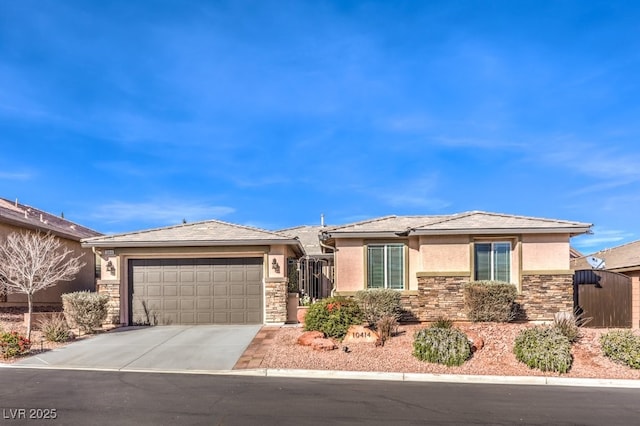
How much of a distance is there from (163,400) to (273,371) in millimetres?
2930

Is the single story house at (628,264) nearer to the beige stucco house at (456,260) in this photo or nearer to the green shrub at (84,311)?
the beige stucco house at (456,260)

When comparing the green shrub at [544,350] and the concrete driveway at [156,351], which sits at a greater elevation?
the green shrub at [544,350]

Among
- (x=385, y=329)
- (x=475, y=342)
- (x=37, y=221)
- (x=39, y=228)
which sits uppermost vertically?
(x=37, y=221)

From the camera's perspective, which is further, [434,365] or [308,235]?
[308,235]

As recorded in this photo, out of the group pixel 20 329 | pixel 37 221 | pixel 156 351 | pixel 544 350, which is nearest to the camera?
pixel 544 350

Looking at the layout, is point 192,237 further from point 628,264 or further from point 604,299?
point 628,264

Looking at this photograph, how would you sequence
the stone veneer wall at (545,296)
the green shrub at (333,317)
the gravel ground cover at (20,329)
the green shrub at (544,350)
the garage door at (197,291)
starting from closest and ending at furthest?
1. the green shrub at (544,350)
2. the gravel ground cover at (20,329)
3. the green shrub at (333,317)
4. the stone veneer wall at (545,296)
5. the garage door at (197,291)

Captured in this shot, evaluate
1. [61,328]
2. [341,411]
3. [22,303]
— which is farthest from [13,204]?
[341,411]

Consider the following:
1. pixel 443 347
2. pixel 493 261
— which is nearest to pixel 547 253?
pixel 493 261

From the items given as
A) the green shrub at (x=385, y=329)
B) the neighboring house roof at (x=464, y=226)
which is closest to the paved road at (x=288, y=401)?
the green shrub at (x=385, y=329)

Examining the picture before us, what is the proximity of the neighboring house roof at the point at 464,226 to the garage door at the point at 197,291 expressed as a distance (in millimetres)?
3308

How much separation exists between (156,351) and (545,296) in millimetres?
11810

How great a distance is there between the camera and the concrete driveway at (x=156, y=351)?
11.4 m

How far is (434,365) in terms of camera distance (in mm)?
11383
